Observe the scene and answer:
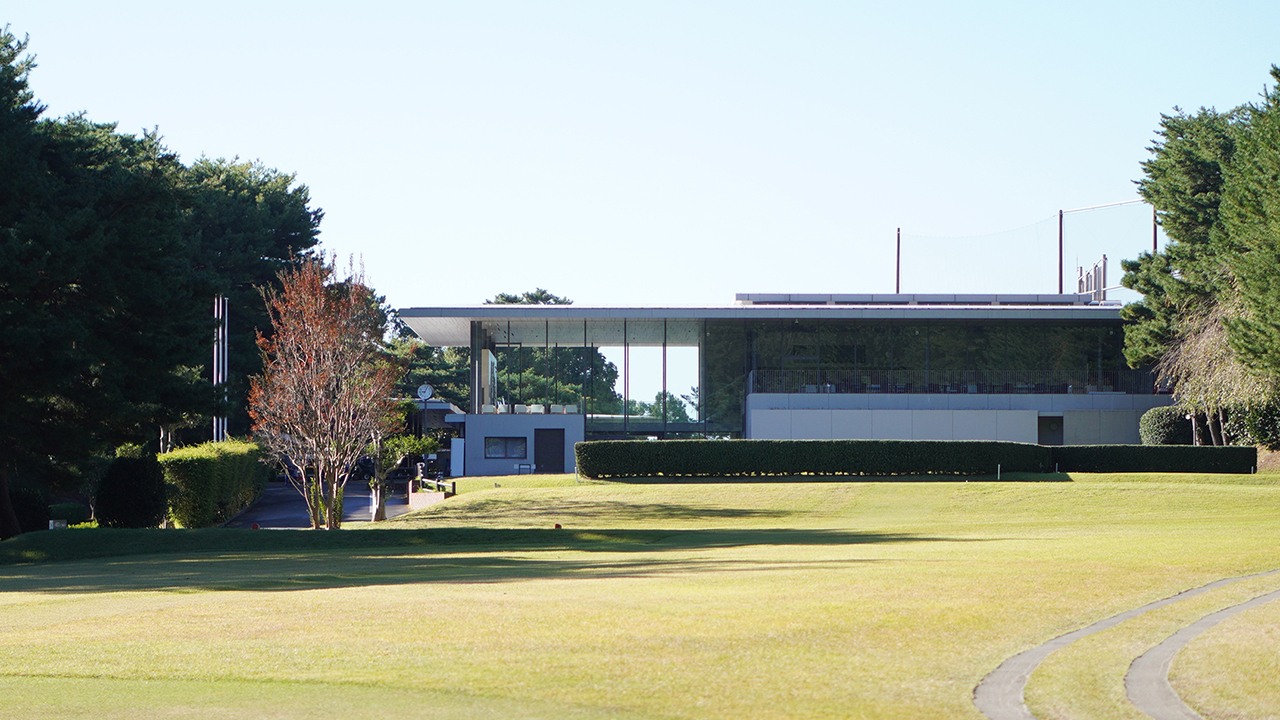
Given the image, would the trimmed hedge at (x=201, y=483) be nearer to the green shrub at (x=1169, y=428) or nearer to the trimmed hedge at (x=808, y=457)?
the trimmed hedge at (x=808, y=457)

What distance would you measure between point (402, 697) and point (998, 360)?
44153mm

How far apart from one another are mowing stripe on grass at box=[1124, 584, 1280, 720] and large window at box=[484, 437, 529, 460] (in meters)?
37.8

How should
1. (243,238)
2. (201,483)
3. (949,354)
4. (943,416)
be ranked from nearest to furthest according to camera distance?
(201,483) → (943,416) → (949,354) → (243,238)

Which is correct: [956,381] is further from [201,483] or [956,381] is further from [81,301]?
[81,301]

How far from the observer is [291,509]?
44.7 m

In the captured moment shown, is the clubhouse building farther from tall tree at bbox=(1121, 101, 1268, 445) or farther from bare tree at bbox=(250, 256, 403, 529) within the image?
bare tree at bbox=(250, 256, 403, 529)

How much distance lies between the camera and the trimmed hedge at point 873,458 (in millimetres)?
39406

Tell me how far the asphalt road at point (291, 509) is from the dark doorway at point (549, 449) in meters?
5.55

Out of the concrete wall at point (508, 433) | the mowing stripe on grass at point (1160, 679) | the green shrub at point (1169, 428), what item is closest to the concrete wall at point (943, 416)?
the green shrub at point (1169, 428)

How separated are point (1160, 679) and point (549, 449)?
39.7m

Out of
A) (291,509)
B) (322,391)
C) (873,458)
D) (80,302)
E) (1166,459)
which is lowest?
(291,509)

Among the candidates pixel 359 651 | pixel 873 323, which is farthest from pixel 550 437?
pixel 359 651

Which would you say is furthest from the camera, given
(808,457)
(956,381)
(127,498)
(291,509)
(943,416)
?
(956,381)

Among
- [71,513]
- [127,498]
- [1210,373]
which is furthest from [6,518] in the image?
[1210,373]
